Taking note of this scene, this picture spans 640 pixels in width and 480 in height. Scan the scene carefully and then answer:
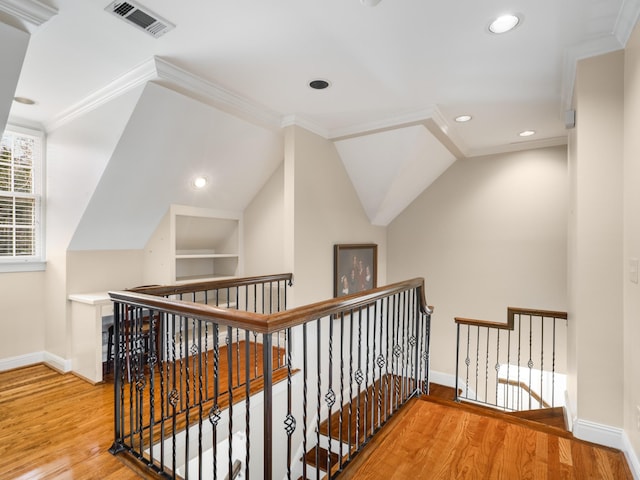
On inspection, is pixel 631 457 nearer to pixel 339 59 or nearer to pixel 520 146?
pixel 339 59

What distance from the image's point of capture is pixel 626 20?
199 cm

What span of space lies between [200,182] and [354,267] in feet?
7.05

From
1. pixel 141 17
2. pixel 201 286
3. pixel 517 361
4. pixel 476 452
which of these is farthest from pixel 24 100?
pixel 517 361

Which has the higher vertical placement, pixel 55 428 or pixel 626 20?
pixel 626 20

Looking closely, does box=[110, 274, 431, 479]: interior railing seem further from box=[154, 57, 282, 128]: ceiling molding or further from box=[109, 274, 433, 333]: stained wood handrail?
box=[154, 57, 282, 128]: ceiling molding

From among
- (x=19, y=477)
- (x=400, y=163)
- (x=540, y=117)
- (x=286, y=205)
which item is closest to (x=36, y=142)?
(x=286, y=205)

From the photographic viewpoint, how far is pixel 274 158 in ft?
13.9

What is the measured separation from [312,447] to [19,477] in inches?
99.1

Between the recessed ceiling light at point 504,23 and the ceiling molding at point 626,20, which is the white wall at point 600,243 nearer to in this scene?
the ceiling molding at point 626,20

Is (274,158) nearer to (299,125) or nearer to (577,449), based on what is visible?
(299,125)

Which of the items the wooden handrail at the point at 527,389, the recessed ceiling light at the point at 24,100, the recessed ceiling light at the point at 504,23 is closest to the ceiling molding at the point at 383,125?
the recessed ceiling light at the point at 504,23

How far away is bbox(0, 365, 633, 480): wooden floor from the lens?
1.85m

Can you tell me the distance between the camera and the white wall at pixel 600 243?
85.7 inches

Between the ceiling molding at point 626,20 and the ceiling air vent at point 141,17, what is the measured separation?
101 inches
